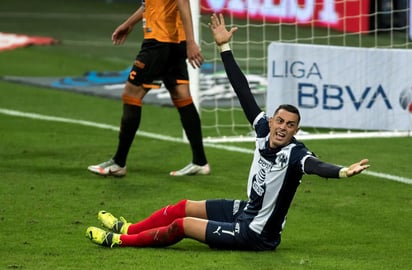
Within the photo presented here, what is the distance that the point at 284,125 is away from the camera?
25.5 ft

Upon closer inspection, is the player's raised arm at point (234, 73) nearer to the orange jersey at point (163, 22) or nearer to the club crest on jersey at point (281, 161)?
the club crest on jersey at point (281, 161)

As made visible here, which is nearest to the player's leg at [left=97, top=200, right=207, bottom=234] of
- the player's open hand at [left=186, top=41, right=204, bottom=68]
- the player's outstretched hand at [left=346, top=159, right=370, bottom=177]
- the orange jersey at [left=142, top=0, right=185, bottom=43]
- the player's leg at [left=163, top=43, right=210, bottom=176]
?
the player's outstretched hand at [left=346, top=159, right=370, bottom=177]

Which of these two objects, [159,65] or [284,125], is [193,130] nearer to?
[159,65]

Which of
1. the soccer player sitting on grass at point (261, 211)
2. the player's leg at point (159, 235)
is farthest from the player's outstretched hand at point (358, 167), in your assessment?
the player's leg at point (159, 235)

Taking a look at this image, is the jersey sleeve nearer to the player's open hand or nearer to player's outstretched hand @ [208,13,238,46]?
player's outstretched hand @ [208,13,238,46]

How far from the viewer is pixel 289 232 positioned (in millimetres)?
8578

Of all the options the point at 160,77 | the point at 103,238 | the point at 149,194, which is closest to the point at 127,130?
the point at 160,77

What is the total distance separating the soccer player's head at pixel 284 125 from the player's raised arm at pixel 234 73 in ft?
1.31

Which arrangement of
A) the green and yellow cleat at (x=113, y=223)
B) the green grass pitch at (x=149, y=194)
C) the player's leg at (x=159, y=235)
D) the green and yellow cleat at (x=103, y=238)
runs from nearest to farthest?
1. the green grass pitch at (x=149, y=194)
2. the player's leg at (x=159, y=235)
3. the green and yellow cleat at (x=103, y=238)
4. the green and yellow cleat at (x=113, y=223)

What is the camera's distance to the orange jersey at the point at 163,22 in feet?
34.9

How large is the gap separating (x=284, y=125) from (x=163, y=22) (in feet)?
10.3

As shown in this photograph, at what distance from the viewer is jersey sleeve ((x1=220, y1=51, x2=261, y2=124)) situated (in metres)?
8.20

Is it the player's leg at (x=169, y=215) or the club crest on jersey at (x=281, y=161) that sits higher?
the club crest on jersey at (x=281, y=161)

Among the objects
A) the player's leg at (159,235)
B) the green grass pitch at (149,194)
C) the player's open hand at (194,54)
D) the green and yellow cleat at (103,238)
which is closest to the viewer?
the green grass pitch at (149,194)
